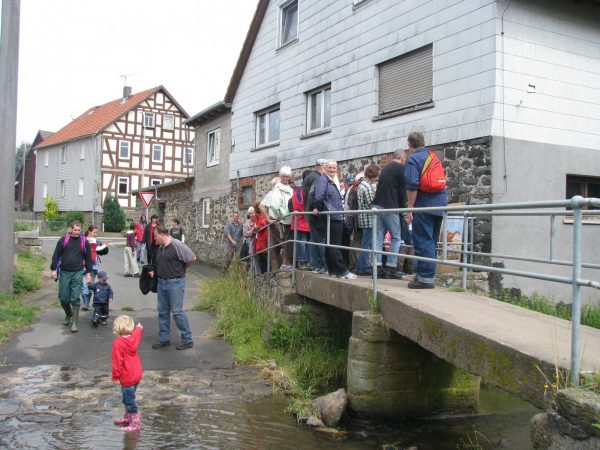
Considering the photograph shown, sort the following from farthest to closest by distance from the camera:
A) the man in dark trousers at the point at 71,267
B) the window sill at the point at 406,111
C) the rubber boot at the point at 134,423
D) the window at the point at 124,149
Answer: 1. the window at the point at 124,149
2. the window sill at the point at 406,111
3. the man in dark trousers at the point at 71,267
4. the rubber boot at the point at 134,423

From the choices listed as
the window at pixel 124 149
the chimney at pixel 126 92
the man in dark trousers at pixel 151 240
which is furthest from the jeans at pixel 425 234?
the chimney at pixel 126 92

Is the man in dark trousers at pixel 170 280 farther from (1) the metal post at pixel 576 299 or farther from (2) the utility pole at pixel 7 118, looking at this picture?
(1) the metal post at pixel 576 299

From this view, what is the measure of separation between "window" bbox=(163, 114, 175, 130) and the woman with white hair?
137ft

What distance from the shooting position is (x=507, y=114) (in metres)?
9.59

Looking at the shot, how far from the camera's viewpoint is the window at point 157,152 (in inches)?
1866

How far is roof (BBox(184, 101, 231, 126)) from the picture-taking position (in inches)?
780

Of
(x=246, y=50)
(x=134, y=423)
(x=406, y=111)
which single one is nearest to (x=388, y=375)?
(x=134, y=423)

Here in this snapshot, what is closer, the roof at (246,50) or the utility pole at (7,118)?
the utility pole at (7,118)

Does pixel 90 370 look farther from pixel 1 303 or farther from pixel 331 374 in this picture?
pixel 1 303

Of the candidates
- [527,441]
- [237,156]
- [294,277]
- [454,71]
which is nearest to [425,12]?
[454,71]

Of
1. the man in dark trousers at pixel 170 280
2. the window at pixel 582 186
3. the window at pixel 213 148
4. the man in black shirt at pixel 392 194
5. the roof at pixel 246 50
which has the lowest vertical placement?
the man in dark trousers at pixel 170 280

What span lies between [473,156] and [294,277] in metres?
3.78

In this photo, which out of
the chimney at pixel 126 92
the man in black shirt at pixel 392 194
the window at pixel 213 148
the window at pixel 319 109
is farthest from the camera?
the chimney at pixel 126 92

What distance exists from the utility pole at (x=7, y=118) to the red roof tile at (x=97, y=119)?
35131 millimetres
